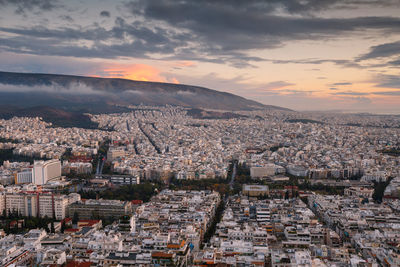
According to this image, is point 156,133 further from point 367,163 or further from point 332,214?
point 332,214

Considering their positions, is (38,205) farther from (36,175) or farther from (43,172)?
(43,172)

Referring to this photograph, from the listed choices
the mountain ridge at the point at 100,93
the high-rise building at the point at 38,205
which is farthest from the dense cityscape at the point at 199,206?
the mountain ridge at the point at 100,93

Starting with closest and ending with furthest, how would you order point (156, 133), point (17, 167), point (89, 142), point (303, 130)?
1. point (17, 167)
2. point (89, 142)
3. point (156, 133)
4. point (303, 130)

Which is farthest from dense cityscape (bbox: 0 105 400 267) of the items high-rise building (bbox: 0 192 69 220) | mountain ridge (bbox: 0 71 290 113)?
mountain ridge (bbox: 0 71 290 113)

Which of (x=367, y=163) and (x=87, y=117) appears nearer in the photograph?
(x=367, y=163)

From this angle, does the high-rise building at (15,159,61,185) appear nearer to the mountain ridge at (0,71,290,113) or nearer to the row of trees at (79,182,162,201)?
the row of trees at (79,182,162,201)

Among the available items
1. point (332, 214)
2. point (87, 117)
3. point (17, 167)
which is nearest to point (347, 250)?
point (332, 214)

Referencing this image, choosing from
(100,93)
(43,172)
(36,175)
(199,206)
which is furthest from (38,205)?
(100,93)

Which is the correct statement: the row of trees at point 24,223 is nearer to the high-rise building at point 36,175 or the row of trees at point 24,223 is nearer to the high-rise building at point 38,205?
the high-rise building at point 38,205
